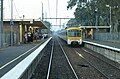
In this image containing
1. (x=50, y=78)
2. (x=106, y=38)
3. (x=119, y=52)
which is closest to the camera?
(x=50, y=78)

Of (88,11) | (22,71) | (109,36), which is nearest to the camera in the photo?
(22,71)

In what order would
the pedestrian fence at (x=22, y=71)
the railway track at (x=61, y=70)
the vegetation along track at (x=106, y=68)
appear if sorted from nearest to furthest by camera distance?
the pedestrian fence at (x=22, y=71) < the railway track at (x=61, y=70) < the vegetation along track at (x=106, y=68)

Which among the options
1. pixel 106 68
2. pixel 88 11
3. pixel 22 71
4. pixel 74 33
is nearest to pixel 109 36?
pixel 88 11

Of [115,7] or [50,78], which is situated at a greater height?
[115,7]

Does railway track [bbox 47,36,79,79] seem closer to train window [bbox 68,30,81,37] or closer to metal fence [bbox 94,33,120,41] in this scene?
train window [bbox 68,30,81,37]

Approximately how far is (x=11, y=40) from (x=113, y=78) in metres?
30.9

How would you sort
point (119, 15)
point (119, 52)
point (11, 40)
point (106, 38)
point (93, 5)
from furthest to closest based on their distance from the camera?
A: 1. point (93, 5)
2. point (106, 38)
3. point (119, 15)
4. point (11, 40)
5. point (119, 52)

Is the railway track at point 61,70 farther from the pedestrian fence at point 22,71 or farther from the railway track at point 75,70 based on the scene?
the pedestrian fence at point 22,71

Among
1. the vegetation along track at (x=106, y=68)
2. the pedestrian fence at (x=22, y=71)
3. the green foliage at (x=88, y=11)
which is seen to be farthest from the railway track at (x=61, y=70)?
the green foliage at (x=88, y=11)

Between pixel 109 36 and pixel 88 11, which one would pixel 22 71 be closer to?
pixel 109 36

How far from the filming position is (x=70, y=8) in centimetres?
9975

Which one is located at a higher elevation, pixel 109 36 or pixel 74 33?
pixel 74 33

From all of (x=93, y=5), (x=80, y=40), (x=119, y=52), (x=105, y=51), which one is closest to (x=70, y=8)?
(x=93, y=5)

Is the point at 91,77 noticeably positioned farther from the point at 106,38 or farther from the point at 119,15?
the point at 106,38
